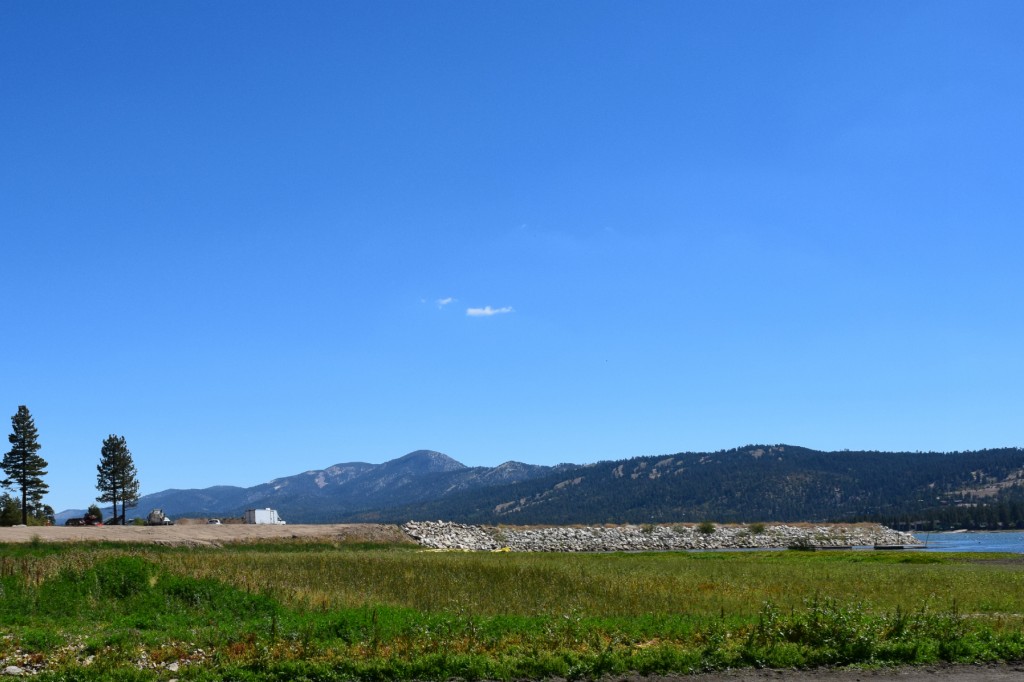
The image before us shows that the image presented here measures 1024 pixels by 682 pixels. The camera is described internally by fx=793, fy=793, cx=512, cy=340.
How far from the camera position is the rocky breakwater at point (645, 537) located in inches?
3659

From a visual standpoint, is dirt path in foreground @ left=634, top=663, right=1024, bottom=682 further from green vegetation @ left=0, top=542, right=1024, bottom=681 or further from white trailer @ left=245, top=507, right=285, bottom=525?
white trailer @ left=245, top=507, right=285, bottom=525

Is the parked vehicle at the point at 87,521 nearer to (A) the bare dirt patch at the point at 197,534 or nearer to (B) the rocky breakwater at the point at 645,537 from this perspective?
(A) the bare dirt patch at the point at 197,534

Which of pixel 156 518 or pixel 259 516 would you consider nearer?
pixel 156 518

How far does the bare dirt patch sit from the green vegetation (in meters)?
33.0

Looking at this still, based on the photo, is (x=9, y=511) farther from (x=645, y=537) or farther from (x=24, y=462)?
(x=645, y=537)

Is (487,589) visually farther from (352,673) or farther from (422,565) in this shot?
(352,673)

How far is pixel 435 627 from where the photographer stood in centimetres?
1684

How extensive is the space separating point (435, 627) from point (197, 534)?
56.1m

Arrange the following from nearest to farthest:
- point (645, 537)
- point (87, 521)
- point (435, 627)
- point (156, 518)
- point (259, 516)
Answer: point (435, 627), point (87, 521), point (156, 518), point (259, 516), point (645, 537)

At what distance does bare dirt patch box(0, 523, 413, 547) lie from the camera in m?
53.0

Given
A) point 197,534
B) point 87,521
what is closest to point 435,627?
point 197,534

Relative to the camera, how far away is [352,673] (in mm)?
13633

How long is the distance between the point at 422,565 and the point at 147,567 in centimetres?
1424

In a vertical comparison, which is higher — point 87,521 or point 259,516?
point 87,521
